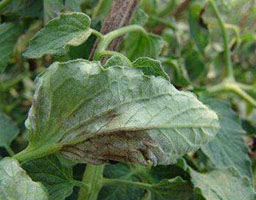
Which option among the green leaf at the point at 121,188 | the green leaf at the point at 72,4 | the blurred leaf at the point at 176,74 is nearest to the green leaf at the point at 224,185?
the green leaf at the point at 121,188

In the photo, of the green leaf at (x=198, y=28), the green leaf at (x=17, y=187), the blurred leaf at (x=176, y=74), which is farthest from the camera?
the green leaf at (x=198, y=28)

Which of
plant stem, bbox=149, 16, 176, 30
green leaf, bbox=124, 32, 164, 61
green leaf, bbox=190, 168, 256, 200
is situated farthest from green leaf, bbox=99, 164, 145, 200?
plant stem, bbox=149, 16, 176, 30

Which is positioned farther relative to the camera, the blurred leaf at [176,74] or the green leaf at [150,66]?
the blurred leaf at [176,74]

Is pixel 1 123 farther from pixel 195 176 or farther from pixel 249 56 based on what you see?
pixel 249 56

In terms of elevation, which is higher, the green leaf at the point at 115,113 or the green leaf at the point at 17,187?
the green leaf at the point at 115,113

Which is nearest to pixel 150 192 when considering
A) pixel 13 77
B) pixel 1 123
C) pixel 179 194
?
pixel 179 194

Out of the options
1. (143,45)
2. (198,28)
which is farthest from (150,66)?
(198,28)

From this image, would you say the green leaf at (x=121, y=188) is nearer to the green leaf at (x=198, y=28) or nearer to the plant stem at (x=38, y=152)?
the plant stem at (x=38, y=152)
